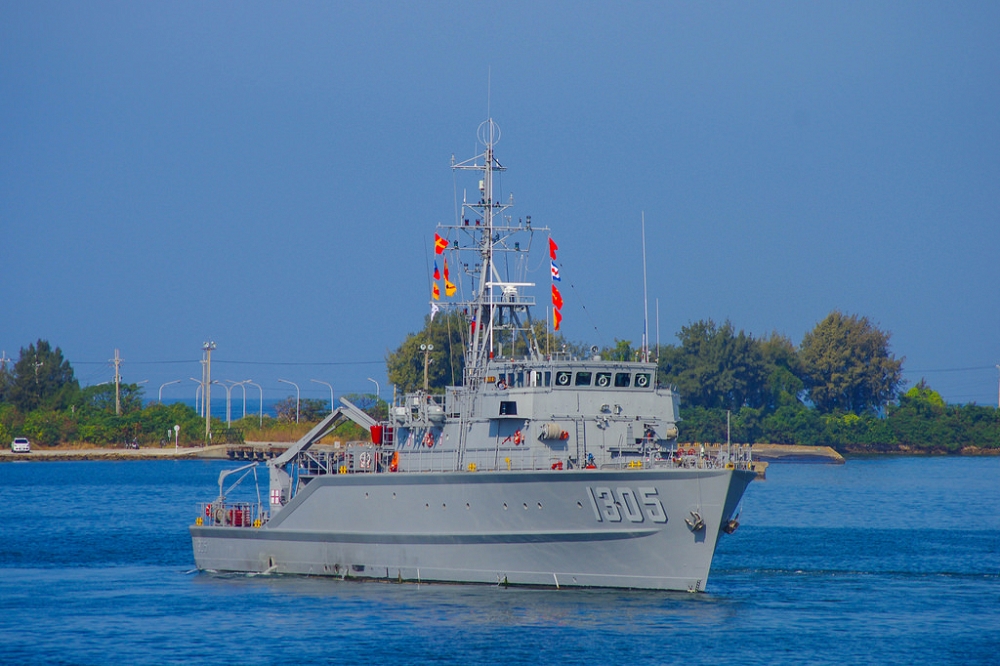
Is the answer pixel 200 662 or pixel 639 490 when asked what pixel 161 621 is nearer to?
pixel 200 662

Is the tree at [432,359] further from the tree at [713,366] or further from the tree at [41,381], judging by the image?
the tree at [41,381]

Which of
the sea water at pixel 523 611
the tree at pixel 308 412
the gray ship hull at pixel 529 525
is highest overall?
the tree at pixel 308 412

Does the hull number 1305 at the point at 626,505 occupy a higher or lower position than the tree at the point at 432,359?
lower

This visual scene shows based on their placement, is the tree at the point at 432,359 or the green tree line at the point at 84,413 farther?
the green tree line at the point at 84,413

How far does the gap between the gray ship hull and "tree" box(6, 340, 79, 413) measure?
3622 inches

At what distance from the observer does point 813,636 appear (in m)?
27.4

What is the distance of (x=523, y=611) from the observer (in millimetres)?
28938

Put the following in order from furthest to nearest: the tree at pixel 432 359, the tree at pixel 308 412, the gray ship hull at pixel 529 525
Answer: the tree at pixel 308 412 < the tree at pixel 432 359 < the gray ship hull at pixel 529 525

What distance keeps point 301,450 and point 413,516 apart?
6.28 m

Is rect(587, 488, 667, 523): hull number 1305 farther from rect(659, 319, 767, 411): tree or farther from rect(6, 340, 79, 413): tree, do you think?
rect(6, 340, 79, 413): tree

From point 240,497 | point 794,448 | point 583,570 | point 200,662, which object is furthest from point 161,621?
point 794,448

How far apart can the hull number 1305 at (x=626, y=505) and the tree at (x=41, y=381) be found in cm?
9831

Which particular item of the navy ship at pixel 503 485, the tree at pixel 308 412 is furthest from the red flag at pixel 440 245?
the tree at pixel 308 412

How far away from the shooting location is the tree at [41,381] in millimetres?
119125
